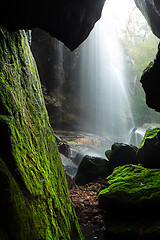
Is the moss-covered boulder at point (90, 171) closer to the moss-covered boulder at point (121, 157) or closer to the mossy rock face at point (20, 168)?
the moss-covered boulder at point (121, 157)

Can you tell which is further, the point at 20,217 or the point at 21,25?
the point at 21,25

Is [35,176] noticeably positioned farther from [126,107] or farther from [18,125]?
[126,107]

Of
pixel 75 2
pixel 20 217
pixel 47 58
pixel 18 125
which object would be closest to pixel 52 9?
pixel 75 2

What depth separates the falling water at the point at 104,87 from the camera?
75.7ft

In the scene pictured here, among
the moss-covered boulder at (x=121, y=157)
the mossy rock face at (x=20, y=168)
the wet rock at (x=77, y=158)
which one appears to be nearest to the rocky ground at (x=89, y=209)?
the mossy rock face at (x=20, y=168)

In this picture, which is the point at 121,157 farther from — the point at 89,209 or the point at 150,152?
the point at 89,209

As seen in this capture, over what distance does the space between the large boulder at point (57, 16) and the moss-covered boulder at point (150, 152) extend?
621cm

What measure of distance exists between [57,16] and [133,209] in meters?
5.00

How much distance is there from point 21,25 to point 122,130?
1030 inches

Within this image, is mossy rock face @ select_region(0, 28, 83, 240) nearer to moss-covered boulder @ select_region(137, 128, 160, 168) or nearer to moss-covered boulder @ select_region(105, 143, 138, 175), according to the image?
moss-covered boulder @ select_region(137, 128, 160, 168)

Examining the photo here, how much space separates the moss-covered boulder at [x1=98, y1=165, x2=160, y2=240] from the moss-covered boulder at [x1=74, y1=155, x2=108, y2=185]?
338 cm

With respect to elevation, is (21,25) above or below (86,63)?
below

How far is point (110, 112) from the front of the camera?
2727 cm

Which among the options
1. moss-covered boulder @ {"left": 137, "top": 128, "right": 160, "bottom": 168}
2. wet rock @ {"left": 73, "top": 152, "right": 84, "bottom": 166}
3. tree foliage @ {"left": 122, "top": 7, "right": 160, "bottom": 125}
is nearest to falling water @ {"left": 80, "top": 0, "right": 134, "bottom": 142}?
tree foliage @ {"left": 122, "top": 7, "right": 160, "bottom": 125}
